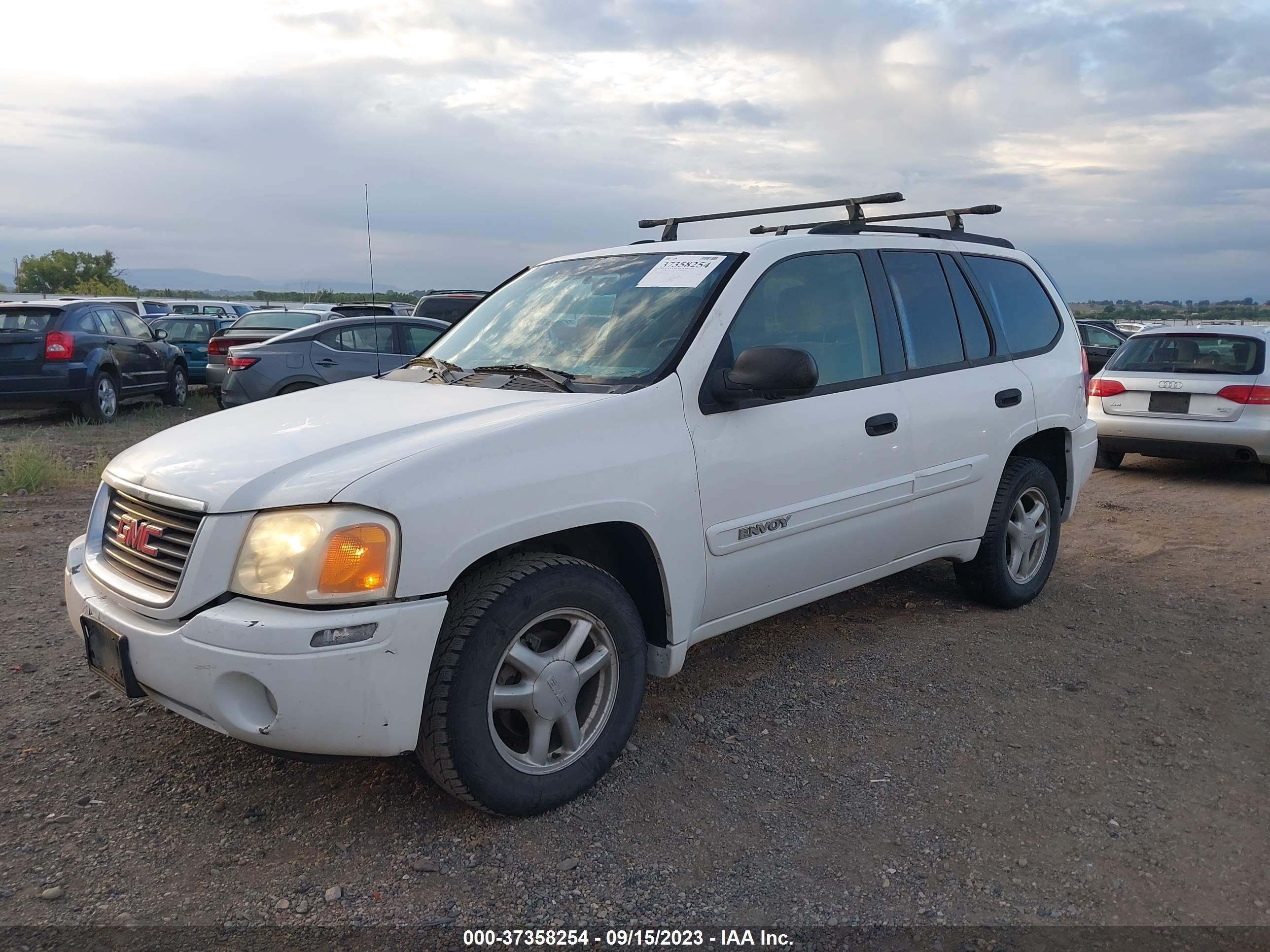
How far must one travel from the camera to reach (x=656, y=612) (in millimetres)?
3455

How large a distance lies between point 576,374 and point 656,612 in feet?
2.94

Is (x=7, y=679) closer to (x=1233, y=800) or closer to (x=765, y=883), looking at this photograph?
(x=765, y=883)

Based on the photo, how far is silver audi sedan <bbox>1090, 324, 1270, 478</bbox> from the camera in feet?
29.2

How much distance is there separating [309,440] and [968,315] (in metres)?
3.16

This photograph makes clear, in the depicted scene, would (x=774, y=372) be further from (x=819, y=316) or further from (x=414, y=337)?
(x=414, y=337)

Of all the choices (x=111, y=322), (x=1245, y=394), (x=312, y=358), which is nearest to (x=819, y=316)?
(x=1245, y=394)

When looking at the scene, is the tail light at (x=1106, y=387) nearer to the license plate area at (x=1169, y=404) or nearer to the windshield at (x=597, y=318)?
the license plate area at (x=1169, y=404)

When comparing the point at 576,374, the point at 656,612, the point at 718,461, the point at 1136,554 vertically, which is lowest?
the point at 1136,554

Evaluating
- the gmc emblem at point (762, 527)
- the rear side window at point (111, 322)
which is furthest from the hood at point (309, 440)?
the rear side window at point (111, 322)

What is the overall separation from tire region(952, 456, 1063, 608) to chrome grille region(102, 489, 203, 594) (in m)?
3.59

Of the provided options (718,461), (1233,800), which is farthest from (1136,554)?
(718,461)

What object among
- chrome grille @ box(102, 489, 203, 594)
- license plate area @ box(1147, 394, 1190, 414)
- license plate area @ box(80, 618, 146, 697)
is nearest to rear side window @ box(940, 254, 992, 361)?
chrome grille @ box(102, 489, 203, 594)

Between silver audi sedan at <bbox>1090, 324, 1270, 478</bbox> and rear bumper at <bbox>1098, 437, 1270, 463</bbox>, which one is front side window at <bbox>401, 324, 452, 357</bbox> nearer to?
silver audi sedan at <bbox>1090, 324, 1270, 478</bbox>

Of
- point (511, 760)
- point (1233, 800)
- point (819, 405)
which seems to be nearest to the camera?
point (511, 760)
